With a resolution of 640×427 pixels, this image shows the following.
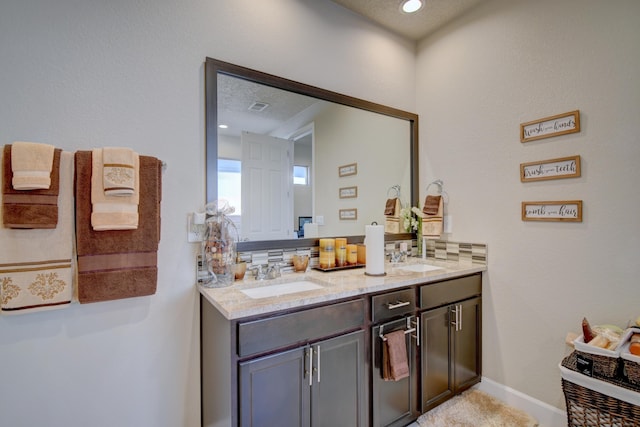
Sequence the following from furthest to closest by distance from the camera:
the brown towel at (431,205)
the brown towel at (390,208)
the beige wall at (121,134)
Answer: the brown towel at (390,208) → the brown towel at (431,205) → the beige wall at (121,134)

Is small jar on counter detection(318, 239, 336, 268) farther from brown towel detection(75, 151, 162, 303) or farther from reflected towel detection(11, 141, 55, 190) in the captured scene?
reflected towel detection(11, 141, 55, 190)

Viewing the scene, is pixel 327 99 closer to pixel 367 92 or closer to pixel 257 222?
pixel 367 92

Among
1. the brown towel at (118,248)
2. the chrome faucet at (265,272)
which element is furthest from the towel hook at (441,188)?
the brown towel at (118,248)

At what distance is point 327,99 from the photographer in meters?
2.08

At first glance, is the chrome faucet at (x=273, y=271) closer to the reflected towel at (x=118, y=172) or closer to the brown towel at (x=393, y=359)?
the brown towel at (x=393, y=359)

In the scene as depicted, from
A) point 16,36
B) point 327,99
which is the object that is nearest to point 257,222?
point 327,99

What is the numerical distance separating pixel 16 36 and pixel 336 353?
196 cm

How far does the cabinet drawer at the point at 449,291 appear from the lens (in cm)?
175

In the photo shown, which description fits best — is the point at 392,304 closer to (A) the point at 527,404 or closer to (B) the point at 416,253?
(B) the point at 416,253

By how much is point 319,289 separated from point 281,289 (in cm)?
31

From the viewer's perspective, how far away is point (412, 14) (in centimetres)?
224

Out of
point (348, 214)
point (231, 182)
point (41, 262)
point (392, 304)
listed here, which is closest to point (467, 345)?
point (392, 304)

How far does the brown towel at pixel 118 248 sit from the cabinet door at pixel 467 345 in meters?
1.84

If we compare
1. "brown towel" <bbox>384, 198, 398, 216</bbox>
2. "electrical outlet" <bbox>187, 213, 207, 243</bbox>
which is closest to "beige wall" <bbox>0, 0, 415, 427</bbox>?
"electrical outlet" <bbox>187, 213, 207, 243</bbox>
